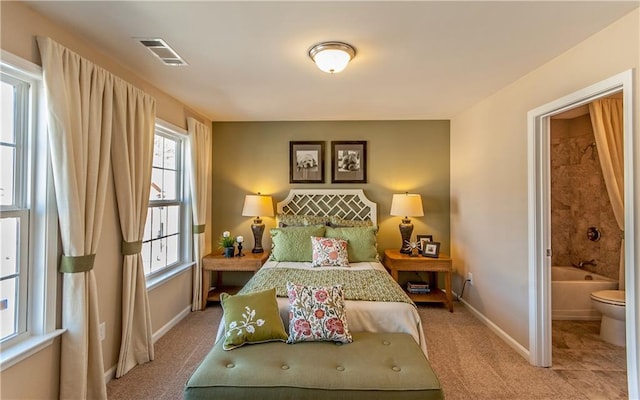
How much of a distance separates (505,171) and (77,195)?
351 centimetres

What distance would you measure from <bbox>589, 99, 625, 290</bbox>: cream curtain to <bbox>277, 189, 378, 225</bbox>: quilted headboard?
2.47m

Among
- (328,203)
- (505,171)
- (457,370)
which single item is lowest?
(457,370)

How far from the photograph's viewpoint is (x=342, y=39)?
6.73ft

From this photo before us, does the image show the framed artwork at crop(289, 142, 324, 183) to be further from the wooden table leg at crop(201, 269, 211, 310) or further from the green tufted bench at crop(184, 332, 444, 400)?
the green tufted bench at crop(184, 332, 444, 400)

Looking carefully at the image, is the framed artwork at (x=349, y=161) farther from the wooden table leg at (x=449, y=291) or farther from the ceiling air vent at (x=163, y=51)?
the ceiling air vent at (x=163, y=51)

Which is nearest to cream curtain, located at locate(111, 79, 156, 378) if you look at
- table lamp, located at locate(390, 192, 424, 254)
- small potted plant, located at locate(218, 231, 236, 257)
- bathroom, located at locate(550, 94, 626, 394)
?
small potted plant, located at locate(218, 231, 236, 257)

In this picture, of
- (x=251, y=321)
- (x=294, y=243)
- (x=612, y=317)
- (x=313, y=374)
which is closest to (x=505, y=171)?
(x=612, y=317)

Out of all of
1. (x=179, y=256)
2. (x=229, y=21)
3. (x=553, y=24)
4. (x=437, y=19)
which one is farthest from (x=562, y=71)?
(x=179, y=256)

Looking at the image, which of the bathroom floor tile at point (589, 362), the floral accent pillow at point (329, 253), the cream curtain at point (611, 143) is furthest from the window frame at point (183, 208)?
the cream curtain at point (611, 143)

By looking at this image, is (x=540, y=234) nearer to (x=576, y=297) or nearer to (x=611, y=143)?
(x=611, y=143)

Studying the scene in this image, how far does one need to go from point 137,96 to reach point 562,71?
11.0 feet

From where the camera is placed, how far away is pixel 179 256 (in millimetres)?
3729

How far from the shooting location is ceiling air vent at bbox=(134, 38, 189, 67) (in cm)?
209

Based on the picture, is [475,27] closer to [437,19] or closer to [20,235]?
[437,19]
